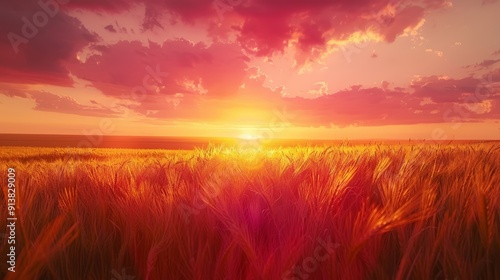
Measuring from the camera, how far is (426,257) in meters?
0.76

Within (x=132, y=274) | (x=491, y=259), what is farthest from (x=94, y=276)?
(x=491, y=259)

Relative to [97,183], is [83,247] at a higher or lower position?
lower

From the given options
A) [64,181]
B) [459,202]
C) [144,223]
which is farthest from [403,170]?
[64,181]

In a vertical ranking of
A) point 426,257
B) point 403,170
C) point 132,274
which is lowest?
point 132,274

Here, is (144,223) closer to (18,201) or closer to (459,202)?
(18,201)

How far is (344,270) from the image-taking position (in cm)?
73

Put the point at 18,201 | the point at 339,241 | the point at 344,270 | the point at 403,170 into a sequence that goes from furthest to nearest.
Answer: the point at 403,170, the point at 18,201, the point at 339,241, the point at 344,270

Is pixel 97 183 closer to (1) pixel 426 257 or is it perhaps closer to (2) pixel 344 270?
(2) pixel 344 270

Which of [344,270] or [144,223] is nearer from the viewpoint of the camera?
[344,270]

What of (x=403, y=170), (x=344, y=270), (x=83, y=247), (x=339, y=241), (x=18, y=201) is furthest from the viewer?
(x=403, y=170)

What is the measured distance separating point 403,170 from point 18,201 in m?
1.61

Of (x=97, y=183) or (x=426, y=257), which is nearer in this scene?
(x=426, y=257)

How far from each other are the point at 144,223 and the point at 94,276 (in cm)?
19

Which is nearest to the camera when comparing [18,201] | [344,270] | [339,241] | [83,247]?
[344,270]
